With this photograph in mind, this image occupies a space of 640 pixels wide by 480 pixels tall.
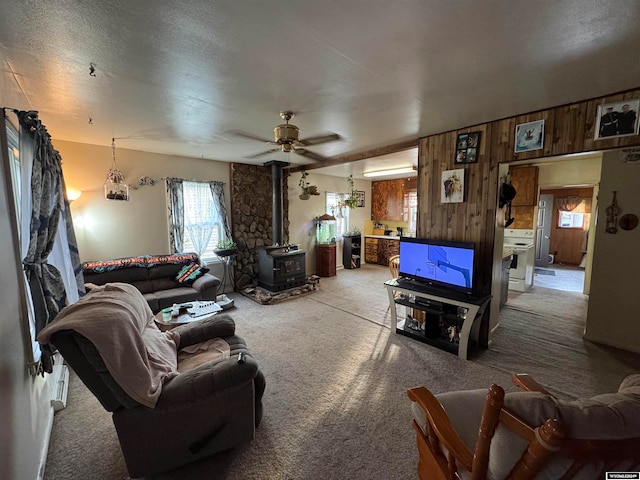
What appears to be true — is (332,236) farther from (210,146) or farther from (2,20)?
(2,20)

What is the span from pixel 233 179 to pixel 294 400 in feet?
13.6

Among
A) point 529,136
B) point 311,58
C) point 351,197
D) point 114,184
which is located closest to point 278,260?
point 114,184

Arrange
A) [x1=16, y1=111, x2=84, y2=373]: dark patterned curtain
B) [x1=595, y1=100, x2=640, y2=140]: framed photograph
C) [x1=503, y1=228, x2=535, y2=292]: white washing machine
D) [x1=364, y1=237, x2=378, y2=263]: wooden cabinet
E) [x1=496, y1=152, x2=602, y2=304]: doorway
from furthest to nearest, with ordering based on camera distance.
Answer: [x1=364, y1=237, x2=378, y2=263]: wooden cabinet
[x1=496, y1=152, x2=602, y2=304]: doorway
[x1=503, y1=228, x2=535, y2=292]: white washing machine
[x1=595, y1=100, x2=640, y2=140]: framed photograph
[x1=16, y1=111, x2=84, y2=373]: dark patterned curtain

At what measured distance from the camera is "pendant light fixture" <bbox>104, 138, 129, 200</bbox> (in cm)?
357

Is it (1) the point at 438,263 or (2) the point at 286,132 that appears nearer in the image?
(2) the point at 286,132

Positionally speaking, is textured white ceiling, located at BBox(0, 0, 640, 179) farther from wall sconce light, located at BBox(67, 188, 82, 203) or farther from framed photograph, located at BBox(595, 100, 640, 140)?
wall sconce light, located at BBox(67, 188, 82, 203)

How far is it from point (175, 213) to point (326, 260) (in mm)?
3393

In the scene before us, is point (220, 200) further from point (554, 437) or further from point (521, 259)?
point (521, 259)

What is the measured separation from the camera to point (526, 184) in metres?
5.16

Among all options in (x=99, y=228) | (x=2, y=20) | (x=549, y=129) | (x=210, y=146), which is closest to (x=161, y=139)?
(x=210, y=146)

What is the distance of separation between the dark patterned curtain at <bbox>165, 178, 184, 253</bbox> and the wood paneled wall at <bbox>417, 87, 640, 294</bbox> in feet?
12.7

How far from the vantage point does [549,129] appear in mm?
2389

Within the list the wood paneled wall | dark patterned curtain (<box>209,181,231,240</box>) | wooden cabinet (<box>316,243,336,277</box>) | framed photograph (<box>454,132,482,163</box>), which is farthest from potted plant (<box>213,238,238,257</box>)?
framed photograph (<box>454,132,482,163</box>)

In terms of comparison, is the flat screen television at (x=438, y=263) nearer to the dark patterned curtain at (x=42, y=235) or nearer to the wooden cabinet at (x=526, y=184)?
the dark patterned curtain at (x=42, y=235)
